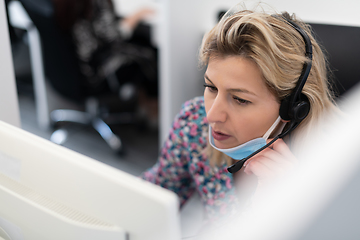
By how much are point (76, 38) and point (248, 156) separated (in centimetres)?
147

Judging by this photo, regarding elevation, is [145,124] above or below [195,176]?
below

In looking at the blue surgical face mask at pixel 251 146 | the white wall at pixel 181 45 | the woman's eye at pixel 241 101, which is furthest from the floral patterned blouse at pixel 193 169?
the white wall at pixel 181 45

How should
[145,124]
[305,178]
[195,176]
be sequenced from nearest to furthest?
1. [305,178]
2. [195,176]
3. [145,124]

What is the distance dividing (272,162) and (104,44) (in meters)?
1.55

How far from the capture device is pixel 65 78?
186 centimetres

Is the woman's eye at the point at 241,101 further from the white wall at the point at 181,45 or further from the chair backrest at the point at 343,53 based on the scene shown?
the white wall at the point at 181,45

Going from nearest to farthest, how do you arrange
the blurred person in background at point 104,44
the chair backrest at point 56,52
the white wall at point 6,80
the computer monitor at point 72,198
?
the computer monitor at point 72,198 < the white wall at point 6,80 < the chair backrest at point 56,52 < the blurred person in background at point 104,44

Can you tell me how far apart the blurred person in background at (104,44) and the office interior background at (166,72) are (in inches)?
9.3

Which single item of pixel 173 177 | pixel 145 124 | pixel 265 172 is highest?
pixel 265 172

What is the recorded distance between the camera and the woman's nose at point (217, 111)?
0.70 meters

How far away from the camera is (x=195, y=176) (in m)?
0.99

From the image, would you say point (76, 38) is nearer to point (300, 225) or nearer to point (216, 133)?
point (216, 133)

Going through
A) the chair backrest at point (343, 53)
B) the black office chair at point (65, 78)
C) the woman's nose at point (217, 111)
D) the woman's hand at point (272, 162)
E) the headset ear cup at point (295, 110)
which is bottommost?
the black office chair at point (65, 78)

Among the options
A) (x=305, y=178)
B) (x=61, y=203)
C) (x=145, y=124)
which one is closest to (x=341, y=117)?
(x=305, y=178)
